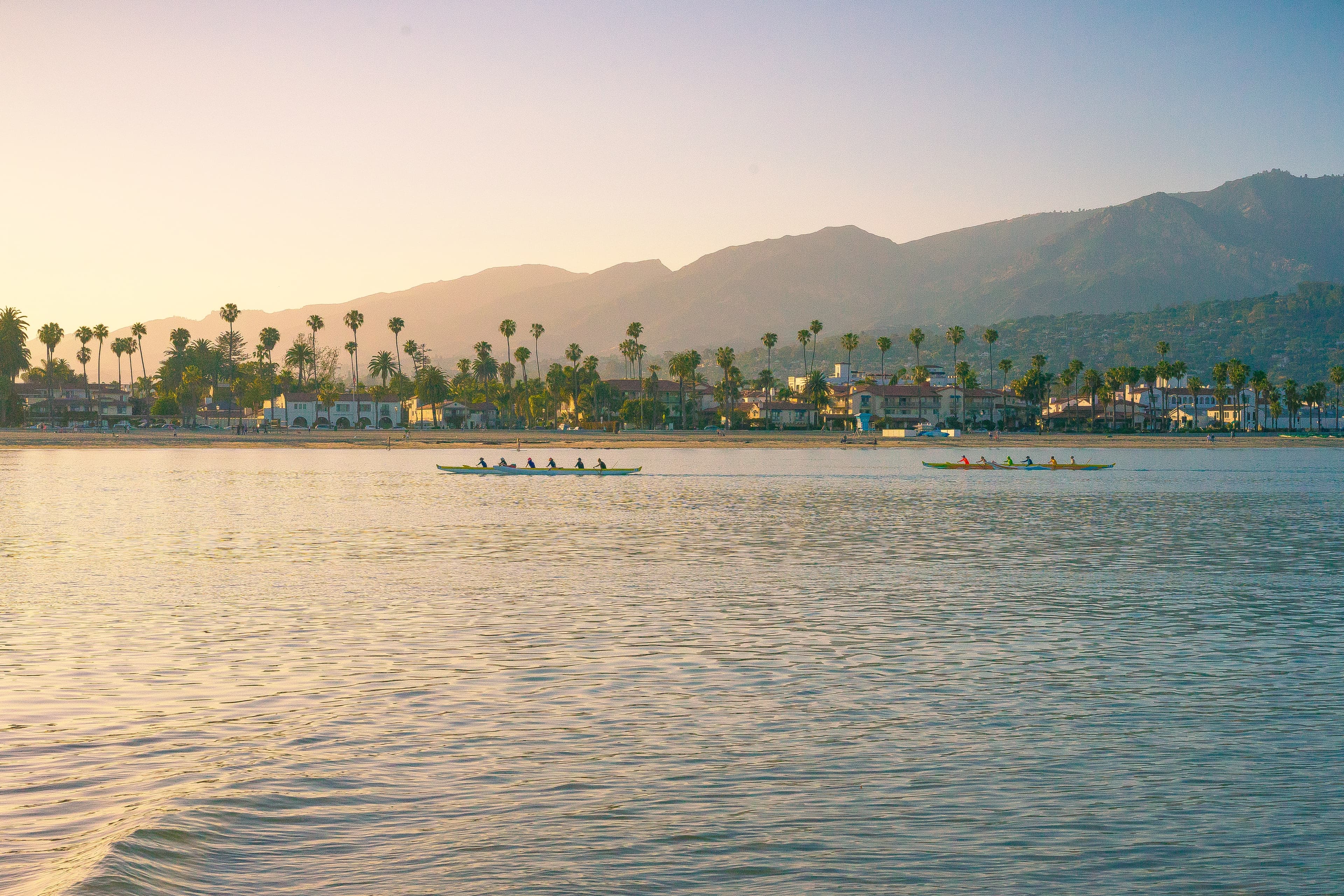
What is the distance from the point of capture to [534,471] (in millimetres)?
91125

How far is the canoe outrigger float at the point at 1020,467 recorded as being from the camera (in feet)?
331

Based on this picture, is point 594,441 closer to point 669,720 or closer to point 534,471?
point 534,471

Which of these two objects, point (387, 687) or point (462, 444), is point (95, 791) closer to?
point (387, 687)

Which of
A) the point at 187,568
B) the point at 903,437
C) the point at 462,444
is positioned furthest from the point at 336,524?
the point at 903,437

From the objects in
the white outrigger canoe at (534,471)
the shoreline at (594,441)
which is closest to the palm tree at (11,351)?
the shoreline at (594,441)

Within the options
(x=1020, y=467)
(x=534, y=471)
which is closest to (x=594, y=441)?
(x=534, y=471)

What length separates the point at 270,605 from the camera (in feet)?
80.4

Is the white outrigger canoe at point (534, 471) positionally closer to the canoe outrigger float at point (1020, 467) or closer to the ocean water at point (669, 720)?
the canoe outrigger float at point (1020, 467)

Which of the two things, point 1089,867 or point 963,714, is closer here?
point 1089,867

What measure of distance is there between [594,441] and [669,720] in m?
142

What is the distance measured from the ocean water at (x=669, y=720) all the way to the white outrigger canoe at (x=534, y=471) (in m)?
50.2

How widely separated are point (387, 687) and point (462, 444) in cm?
13533

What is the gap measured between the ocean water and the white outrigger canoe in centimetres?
5025

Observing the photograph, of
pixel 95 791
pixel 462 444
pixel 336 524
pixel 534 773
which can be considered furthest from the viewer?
pixel 462 444
